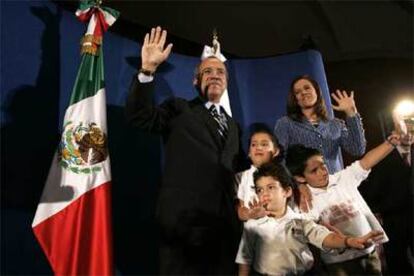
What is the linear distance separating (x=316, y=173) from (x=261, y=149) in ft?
0.61

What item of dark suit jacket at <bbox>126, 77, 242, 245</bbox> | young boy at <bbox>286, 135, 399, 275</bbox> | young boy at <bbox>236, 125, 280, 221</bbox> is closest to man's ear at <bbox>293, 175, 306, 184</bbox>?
young boy at <bbox>286, 135, 399, 275</bbox>

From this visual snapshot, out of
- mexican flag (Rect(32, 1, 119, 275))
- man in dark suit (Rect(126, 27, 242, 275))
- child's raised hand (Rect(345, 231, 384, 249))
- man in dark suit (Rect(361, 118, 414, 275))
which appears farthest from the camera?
man in dark suit (Rect(361, 118, 414, 275))

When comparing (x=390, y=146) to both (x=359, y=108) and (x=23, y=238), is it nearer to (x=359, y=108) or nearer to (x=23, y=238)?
(x=23, y=238)

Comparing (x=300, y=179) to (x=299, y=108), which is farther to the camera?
(x=299, y=108)

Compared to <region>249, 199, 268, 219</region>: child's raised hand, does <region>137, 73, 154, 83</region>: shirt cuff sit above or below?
above

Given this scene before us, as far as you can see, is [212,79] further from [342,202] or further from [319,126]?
[342,202]

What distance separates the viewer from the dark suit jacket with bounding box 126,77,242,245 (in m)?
1.34

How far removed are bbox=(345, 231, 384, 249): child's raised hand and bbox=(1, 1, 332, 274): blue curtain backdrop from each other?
2.95 feet

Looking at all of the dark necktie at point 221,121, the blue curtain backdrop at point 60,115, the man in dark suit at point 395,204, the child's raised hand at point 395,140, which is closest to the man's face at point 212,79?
the dark necktie at point 221,121

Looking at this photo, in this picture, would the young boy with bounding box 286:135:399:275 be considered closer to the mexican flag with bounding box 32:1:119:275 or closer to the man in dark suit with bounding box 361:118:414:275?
the man in dark suit with bounding box 361:118:414:275

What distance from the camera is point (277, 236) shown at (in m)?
A: 1.25

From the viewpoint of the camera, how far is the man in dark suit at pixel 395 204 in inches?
73.1

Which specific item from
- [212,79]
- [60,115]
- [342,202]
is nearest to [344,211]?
[342,202]

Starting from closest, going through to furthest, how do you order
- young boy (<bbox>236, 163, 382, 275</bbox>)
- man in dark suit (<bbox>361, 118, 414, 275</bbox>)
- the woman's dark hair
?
1. young boy (<bbox>236, 163, 382, 275</bbox>)
2. the woman's dark hair
3. man in dark suit (<bbox>361, 118, 414, 275</bbox>)
